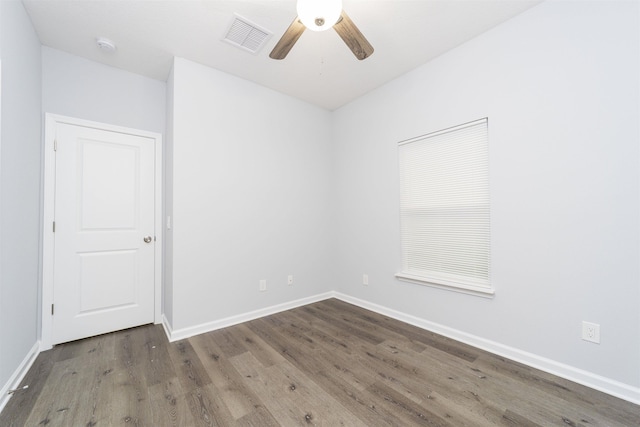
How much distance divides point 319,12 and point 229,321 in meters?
2.88

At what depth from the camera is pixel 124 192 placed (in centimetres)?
277

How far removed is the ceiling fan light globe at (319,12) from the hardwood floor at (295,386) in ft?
7.80

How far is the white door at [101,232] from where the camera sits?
2.48 meters

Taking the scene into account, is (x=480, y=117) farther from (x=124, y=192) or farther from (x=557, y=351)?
(x=124, y=192)

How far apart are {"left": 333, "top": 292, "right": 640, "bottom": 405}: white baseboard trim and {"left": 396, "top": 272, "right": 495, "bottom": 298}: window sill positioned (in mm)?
381

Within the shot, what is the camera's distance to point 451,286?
2.51 meters

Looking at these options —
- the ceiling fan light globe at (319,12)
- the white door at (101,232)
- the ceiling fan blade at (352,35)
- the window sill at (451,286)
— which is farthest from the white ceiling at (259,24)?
the window sill at (451,286)

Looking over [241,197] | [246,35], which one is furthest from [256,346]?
[246,35]

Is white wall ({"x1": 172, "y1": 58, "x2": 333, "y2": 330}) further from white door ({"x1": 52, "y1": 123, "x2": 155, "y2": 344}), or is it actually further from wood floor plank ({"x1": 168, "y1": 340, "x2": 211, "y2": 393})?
white door ({"x1": 52, "y1": 123, "x2": 155, "y2": 344})

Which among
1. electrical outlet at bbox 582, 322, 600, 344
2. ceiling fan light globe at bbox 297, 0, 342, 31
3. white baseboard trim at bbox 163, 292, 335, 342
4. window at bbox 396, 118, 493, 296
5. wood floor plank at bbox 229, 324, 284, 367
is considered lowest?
wood floor plank at bbox 229, 324, 284, 367

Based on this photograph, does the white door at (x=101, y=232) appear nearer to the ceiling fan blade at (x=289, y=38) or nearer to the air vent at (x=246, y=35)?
the air vent at (x=246, y=35)

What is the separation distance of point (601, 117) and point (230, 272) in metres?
3.37

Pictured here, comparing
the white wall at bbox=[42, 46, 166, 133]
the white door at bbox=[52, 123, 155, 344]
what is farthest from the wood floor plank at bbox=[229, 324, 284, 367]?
the white wall at bbox=[42, 46, 166, 133]

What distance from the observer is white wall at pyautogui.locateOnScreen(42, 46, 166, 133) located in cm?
246
